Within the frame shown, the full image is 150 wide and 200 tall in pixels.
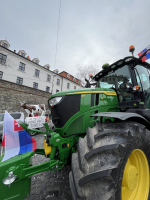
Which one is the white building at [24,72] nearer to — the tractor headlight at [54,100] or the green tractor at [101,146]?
the tractor headlight at [54,100]

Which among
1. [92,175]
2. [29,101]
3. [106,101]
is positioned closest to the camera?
[92,175]

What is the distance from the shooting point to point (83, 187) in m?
0.99

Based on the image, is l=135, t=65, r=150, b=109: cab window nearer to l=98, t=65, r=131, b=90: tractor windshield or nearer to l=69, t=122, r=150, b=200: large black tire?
l=98, t=65, r=131, b=90: tractor windshield

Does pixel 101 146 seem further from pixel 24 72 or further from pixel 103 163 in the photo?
pixel 24 72

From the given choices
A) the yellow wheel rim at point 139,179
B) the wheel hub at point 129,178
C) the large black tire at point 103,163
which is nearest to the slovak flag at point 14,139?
the large black tire at point 103,163

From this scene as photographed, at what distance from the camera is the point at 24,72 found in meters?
19.8

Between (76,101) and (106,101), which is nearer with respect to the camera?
(76,101)

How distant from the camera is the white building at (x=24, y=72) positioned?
56.1 ft

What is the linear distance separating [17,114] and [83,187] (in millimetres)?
7496

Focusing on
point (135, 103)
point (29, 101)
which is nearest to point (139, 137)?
point (135, 103)

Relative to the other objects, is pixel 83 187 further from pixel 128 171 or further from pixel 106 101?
pixel 106 101

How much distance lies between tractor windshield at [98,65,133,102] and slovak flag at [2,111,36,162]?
6.58 feet

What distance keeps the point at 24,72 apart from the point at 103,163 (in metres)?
22.2

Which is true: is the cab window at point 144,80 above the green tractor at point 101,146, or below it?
above
